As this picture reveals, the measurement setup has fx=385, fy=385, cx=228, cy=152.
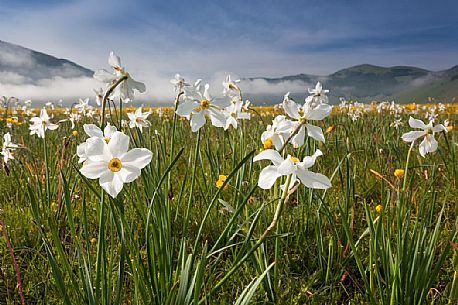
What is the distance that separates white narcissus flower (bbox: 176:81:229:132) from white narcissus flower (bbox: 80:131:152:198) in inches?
21.1

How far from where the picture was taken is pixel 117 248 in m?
2.18

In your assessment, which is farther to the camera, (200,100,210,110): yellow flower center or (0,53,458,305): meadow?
(200,100,210,110): yellow flower center

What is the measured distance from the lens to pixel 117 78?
160cm

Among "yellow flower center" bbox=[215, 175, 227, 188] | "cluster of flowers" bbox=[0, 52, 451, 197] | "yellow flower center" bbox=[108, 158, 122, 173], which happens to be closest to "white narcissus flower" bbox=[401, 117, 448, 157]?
"cluster of flowers" bbox=[0, 52, 451, 197]

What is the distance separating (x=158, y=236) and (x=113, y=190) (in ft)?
1.67

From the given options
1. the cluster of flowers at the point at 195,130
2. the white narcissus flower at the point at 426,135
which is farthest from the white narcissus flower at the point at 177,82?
the white narcissus flower at the point at 426,135

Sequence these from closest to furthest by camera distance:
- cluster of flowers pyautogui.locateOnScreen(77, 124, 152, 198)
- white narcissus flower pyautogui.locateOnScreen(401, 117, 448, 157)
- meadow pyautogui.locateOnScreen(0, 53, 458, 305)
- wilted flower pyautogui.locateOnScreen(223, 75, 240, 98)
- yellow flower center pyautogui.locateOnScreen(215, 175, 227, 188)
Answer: cluster of flowers pyautogui.locateOnScreen(77, 124, 152, 198) → meadow pyautogui.locateOnScreen(0, 53, 458, 305) → white narcissus flower pyautogui.locateOnScreen(401, 117, 448, 157) → yellow flower center pyautogui.locateOnScreen(215, 175, 227, 188) → wilted flower pyautogui.locateOnScreen(223, 75, 240, 98)

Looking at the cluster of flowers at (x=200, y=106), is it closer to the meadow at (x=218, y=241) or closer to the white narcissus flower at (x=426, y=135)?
the meadow at (x=218, y=241)

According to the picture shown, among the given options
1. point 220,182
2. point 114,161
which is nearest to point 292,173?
point 114,161

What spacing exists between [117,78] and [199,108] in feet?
1.29

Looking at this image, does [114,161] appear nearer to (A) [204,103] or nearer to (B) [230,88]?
(A) [204,103]

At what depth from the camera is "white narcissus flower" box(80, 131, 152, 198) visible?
1201mm

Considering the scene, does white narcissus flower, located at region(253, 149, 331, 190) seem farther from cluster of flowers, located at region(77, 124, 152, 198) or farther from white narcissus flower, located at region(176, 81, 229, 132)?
white narcissus flower, located at region(176, 81, 229, 132)

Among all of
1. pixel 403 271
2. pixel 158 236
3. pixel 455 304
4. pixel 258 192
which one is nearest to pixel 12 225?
pixel 158 236
